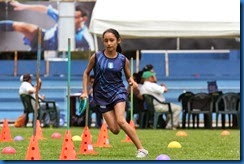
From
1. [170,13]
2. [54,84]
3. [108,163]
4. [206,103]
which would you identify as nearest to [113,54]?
[108,163]

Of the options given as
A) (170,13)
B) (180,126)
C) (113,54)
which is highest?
(170,13)

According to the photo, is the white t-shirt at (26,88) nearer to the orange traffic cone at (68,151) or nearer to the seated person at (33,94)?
the seated person at (33,94)

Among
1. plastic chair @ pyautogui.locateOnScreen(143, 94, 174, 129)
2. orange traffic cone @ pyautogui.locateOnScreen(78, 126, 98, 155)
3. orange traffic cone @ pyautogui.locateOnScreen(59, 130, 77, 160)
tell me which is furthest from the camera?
plastic chair @ pyautogui.locateOnScreen(143, 94, 174, 129)

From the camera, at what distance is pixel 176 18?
55.5ft

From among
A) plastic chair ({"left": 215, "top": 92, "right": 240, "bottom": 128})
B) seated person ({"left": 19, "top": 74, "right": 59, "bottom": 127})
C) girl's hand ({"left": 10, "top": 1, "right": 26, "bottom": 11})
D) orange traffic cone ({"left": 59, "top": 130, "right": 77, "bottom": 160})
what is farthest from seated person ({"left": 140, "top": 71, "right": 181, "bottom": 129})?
orange traffic cone ({"left": 59, "top": 130, "right": 77, "bottom": 160})

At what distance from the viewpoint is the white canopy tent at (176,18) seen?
1689 centimetres

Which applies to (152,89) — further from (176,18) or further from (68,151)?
(68,151)

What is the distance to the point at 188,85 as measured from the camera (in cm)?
2248

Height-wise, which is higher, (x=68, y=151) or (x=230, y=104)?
(x=230, y=104)

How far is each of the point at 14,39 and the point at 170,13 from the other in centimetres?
459

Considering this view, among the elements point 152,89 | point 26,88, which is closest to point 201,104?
point 152,89

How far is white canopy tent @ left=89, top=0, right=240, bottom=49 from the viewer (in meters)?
16.9

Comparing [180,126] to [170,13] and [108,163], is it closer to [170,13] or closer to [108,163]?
[170,13]

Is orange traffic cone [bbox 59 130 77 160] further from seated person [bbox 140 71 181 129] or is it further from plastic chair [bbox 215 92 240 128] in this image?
plastic chair [bbox 215 92 240 128]
